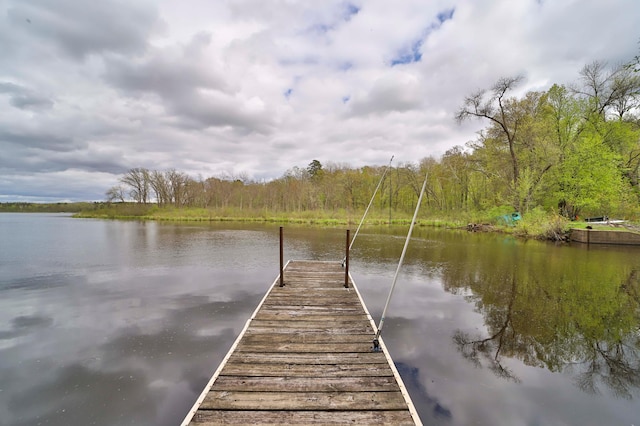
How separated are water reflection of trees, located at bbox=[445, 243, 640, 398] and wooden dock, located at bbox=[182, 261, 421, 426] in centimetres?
216

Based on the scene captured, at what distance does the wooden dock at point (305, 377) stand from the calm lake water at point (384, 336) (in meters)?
0.75

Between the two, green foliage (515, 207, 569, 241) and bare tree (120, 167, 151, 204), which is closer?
green foliage (515, 207, 569, 241)

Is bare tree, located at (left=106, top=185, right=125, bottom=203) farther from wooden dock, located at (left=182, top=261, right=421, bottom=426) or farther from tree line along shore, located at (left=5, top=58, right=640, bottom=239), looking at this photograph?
wooden dock, located at (left=182, top=261, right=421, bottom=426)

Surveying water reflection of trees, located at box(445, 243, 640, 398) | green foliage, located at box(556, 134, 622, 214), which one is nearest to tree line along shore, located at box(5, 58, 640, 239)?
green foliage, located at box(556, 134, 622, 214)

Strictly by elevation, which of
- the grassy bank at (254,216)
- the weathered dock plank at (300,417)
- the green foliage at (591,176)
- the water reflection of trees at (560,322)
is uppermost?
the green foliage at (591,176)

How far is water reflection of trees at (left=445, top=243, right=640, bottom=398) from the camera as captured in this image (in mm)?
4453

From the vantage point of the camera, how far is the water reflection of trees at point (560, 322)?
175 inches

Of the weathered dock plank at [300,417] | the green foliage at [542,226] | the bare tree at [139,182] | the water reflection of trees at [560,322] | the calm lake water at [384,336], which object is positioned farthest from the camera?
the bare tree at [139,182]

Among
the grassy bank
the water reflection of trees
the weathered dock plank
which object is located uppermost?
the grassy bank

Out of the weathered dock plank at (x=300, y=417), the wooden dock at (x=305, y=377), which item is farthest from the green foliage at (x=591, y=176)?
the weathered dock plank at (x=300, y=417)

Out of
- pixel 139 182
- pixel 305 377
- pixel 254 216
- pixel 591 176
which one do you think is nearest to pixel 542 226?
pixel 591 176

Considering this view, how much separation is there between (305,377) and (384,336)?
259 cm

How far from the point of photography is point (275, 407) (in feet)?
8.93

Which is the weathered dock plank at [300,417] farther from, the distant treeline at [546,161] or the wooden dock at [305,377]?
the distant treeline at [546,161]
